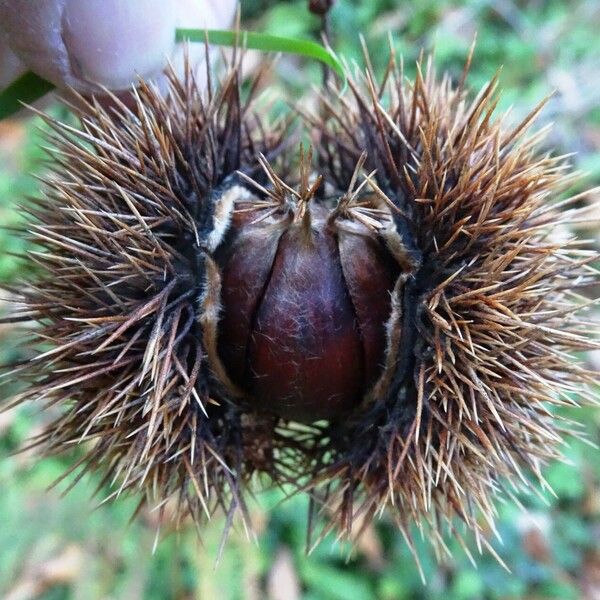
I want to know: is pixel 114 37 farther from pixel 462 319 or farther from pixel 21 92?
pixel 462 319

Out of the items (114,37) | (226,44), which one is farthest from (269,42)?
(114,37)

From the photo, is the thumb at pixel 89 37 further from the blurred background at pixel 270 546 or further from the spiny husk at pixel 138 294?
the blurred background at pixel 270 546

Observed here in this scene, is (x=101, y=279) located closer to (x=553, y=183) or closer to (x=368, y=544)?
(x=553, y=183)

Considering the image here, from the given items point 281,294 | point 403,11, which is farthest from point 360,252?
point 403,11

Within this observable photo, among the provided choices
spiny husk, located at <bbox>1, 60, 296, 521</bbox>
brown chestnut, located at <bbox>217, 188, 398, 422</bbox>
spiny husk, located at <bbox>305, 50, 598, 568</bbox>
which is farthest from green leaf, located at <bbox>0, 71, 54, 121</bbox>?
spiny husk, located at <bbox>305, 50, 598, 568</bbox>

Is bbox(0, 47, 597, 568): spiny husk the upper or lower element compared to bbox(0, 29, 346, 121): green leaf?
lower

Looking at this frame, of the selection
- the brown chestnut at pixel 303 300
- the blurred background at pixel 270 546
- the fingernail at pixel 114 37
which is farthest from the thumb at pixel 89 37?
the blurred background at pixel 270 546

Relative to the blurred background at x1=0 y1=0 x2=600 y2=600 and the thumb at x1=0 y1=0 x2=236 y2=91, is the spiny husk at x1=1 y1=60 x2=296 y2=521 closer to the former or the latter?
the thumb at x1=0 y1=0 x2=236 y2=91
